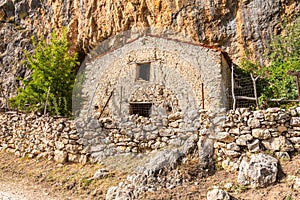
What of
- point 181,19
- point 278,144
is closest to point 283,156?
point 278,144

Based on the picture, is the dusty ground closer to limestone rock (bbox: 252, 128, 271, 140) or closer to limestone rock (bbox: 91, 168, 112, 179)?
limestone rock (bbox: 91, 168, 112, 179)

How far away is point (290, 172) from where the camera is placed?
17.2 feet

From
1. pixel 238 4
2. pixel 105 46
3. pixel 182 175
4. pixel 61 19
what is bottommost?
pixel 182 175

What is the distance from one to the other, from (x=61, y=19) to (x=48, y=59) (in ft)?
18.7

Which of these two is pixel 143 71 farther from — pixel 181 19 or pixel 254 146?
pixel 254 146

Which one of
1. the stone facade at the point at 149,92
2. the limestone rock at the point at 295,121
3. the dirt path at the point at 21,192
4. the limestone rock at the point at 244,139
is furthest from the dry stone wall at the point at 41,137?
the limestone rock at the point at 295,121

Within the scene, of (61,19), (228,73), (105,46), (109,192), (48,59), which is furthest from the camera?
(61,19)

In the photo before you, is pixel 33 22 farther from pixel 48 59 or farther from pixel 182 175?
pixel 182 175

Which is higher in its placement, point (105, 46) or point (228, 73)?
point (105, 46)

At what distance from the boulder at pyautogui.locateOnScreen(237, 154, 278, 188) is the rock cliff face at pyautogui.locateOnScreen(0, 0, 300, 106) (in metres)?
7.18

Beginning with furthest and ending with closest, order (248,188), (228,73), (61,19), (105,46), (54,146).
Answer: (61,19), (105,46), (228,73), (54,146), (248,188)

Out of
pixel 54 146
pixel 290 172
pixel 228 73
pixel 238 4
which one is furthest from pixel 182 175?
pixel 238 4

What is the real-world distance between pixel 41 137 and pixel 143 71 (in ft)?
17.1

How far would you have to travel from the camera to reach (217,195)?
493 cm
